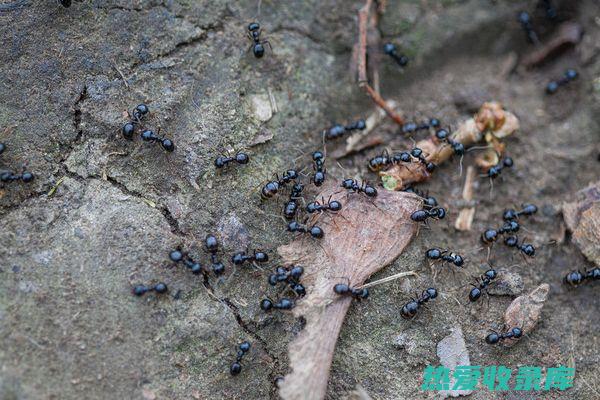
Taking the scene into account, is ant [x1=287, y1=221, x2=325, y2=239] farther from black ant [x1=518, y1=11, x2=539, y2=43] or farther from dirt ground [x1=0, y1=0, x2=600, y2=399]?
black ant [x1=518, y1=11, x2=539, y2=43]

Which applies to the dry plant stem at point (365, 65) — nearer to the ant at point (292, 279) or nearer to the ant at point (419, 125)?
the ant at point (419, 125)

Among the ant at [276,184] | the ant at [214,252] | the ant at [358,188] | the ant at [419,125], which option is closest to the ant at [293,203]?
the ant at [276,184]

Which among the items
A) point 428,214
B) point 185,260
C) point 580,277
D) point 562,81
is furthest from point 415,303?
point 562,81

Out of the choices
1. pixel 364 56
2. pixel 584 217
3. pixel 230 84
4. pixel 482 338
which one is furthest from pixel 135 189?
pixel 584 217

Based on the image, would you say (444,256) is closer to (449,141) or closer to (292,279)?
(449,141)

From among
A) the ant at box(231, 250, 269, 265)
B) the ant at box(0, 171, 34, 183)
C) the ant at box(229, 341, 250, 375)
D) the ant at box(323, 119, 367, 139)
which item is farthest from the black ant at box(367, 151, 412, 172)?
the ant at box(0, 171, 34, 183)
